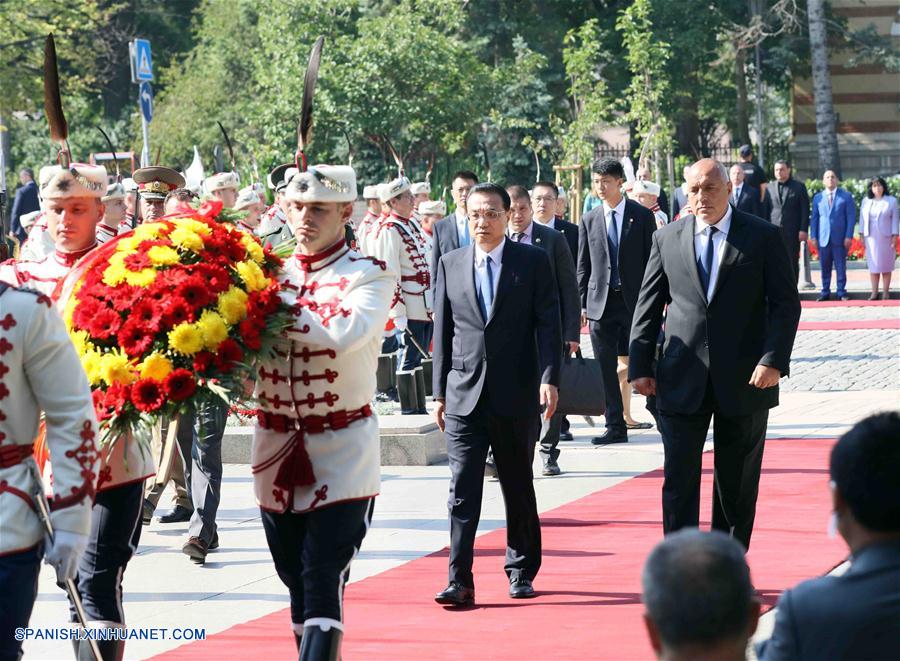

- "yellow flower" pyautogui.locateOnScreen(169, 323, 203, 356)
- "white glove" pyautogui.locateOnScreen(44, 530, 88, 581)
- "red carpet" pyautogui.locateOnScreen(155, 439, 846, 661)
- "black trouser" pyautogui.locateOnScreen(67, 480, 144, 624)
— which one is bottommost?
"red carpet" pyautogui.locateOnScreen(155, 439, 846, 661)

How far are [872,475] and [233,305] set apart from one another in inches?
105

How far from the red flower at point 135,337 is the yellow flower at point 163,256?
236mm

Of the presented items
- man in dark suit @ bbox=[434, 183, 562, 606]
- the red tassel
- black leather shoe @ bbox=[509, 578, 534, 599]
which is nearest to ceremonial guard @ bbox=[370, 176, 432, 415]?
man in dark suit @ bbox=[434, 183, 562, 606]

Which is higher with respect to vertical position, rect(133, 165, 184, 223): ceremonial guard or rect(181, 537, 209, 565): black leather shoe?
rect(133, 165, 184, 223): ceremonial guard

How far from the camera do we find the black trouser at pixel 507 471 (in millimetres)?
7793

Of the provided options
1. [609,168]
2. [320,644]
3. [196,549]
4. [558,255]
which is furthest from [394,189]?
[320,644]

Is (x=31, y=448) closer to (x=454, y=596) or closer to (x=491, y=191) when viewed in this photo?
(x=454, y=596)

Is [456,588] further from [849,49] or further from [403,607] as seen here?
[849,49]

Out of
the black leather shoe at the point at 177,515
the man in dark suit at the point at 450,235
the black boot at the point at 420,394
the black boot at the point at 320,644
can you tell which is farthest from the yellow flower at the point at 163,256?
the black boot at the point at 420,394

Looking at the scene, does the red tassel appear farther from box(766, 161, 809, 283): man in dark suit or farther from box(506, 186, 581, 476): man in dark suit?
box(766, 161, 809, 283): man in dark suit

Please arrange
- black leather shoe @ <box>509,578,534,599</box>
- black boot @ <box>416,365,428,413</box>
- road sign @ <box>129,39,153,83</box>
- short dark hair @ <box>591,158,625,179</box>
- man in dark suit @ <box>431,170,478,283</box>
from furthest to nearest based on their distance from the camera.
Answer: road sign @ <box>129,39,153,83</box>, black boot @ <box>416,365,428,413</box>, short dark hair @ <box>591,158,625,179</box>, man in dark suit @ <box>431,170,478,283</box>, black leather shoe @ <box>509,578,534,599</box>

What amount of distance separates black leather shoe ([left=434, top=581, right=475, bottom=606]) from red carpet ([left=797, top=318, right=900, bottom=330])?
14.7 m

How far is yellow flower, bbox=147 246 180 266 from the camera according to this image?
555 centimetres

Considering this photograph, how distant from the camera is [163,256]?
5.56m
